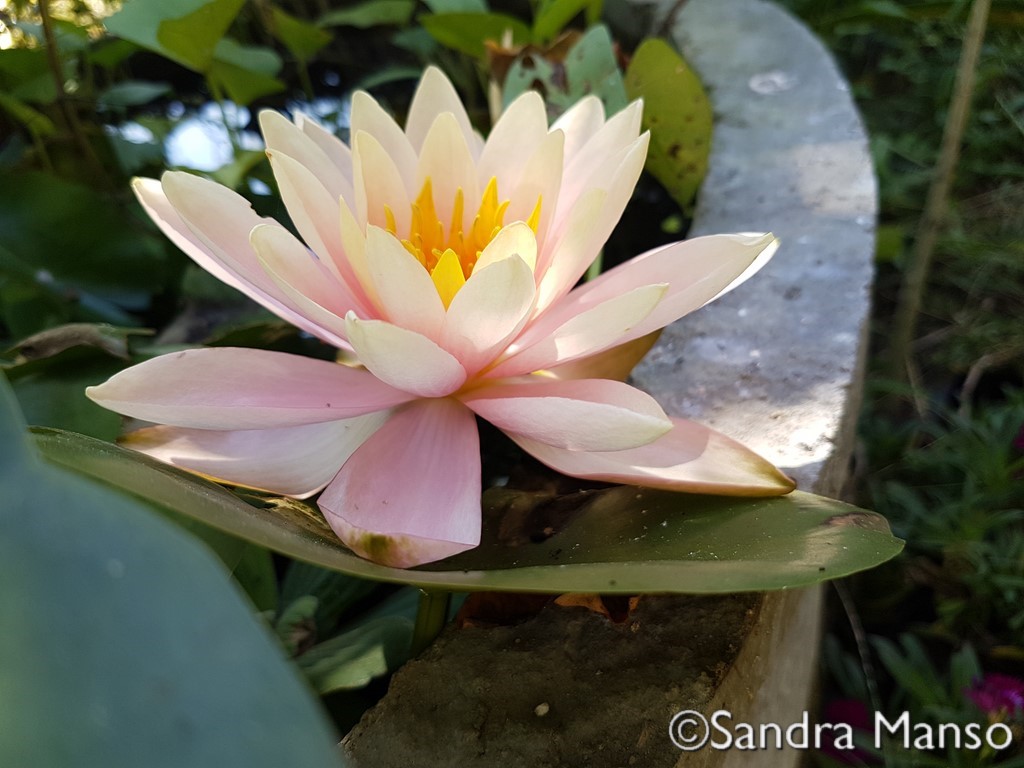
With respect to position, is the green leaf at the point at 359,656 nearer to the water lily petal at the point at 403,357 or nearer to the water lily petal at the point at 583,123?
the water lily petal at the point at 403,357

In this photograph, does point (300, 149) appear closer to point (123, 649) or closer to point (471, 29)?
point (123, 649)

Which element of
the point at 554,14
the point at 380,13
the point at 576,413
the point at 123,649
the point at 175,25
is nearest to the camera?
the point at 123,649

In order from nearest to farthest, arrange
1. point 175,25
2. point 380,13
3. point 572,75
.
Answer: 1. point 175,25
2. point 572,75
3. point 380,13

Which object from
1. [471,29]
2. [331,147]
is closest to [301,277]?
[331,147]

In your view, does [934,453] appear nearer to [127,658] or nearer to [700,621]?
[700,621]

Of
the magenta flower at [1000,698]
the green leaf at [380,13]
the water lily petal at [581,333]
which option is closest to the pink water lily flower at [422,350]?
the water lily petal at [581,333]

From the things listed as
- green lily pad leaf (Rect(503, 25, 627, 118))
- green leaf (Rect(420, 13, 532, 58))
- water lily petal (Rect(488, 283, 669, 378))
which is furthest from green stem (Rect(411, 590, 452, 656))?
green leaf (Rect(420, 13, 532, 58))

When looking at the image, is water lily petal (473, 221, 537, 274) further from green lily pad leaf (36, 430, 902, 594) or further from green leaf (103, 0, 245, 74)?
green leaf (103, 0, 245, 74)

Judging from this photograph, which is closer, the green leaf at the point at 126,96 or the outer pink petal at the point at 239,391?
the outer pink petal at the point at 239,391
